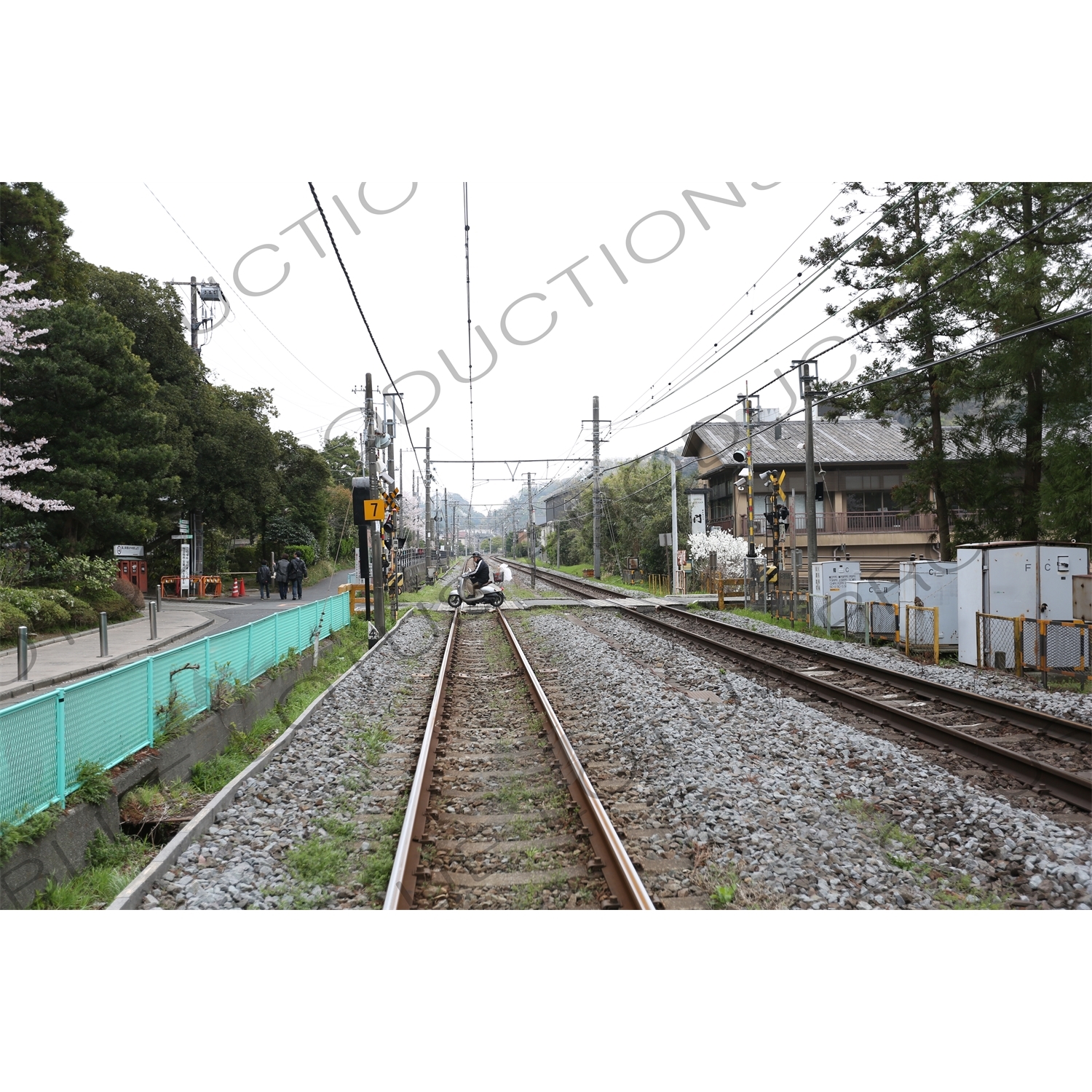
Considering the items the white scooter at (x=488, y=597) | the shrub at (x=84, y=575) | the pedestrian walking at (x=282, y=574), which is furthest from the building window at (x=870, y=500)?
the shrub at (x=84, y=575)

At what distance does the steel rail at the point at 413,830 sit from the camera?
4832mm

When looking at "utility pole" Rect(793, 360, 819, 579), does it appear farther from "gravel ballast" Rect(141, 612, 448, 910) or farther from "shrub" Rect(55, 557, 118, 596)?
"shrub" Rect(55, 557, 118, 596)

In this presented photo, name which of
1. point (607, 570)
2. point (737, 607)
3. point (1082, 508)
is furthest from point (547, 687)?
point (607, 570)

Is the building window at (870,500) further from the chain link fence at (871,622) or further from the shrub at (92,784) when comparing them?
the shrub at (92,784)

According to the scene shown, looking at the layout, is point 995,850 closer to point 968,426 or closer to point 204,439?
point 968,426

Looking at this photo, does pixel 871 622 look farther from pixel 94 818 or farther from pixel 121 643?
pixel 94 818

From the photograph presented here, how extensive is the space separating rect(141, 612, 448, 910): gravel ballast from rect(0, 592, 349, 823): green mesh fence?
0.97m

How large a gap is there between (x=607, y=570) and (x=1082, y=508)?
3846 cm

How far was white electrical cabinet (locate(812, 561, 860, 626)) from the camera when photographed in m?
19.6

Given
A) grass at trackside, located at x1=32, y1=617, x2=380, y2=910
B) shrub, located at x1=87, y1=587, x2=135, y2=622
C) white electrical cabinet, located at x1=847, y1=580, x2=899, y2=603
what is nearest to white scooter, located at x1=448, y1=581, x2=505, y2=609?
shrub, located at x1=87, y1=587, x2=135, y2=622

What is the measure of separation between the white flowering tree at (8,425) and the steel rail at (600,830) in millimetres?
16900

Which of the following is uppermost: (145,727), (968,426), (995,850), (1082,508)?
(968,426)

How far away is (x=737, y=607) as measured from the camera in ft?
90.1

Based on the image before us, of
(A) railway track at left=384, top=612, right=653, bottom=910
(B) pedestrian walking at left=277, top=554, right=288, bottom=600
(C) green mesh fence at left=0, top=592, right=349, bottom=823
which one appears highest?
(B) pedestrian walking at left=277, top=554, right=288, bottom=600
